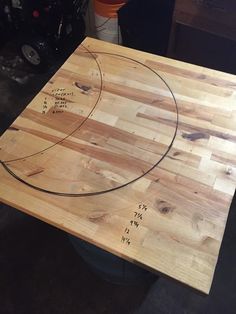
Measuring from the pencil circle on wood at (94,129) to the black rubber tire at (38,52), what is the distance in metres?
0.84

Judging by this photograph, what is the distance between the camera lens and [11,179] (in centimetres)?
74

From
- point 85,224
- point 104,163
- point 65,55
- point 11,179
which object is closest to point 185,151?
point 104,163

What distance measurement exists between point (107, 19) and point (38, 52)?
19.5 inches

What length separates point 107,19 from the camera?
6.02ft

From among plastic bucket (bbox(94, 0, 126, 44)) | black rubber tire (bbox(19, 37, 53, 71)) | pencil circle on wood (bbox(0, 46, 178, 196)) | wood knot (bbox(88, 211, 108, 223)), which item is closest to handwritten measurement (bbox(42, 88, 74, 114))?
pencil circle on wood (bbox(0, 46, 178, 196))

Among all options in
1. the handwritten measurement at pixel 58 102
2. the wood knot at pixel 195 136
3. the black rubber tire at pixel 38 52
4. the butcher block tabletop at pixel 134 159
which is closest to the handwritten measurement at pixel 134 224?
the butcher block tabletop at pixel 134 159

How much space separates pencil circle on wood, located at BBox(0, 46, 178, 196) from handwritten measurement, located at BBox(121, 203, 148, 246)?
0.26 feet

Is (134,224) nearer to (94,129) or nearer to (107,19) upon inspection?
(94,129)

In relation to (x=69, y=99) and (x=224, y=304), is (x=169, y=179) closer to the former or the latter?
(x=69, y=99)

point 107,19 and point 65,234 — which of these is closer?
point 65,234

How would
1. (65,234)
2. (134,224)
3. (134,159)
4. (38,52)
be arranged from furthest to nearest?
(38,52) < (65,234) < (134,159) < (134,224)

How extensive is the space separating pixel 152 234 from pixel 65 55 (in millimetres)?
1678

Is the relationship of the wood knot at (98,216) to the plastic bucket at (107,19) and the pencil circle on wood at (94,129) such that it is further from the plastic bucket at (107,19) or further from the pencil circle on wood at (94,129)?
the plastic bucket at (107,19)

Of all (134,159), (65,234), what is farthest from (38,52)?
(134,159)
